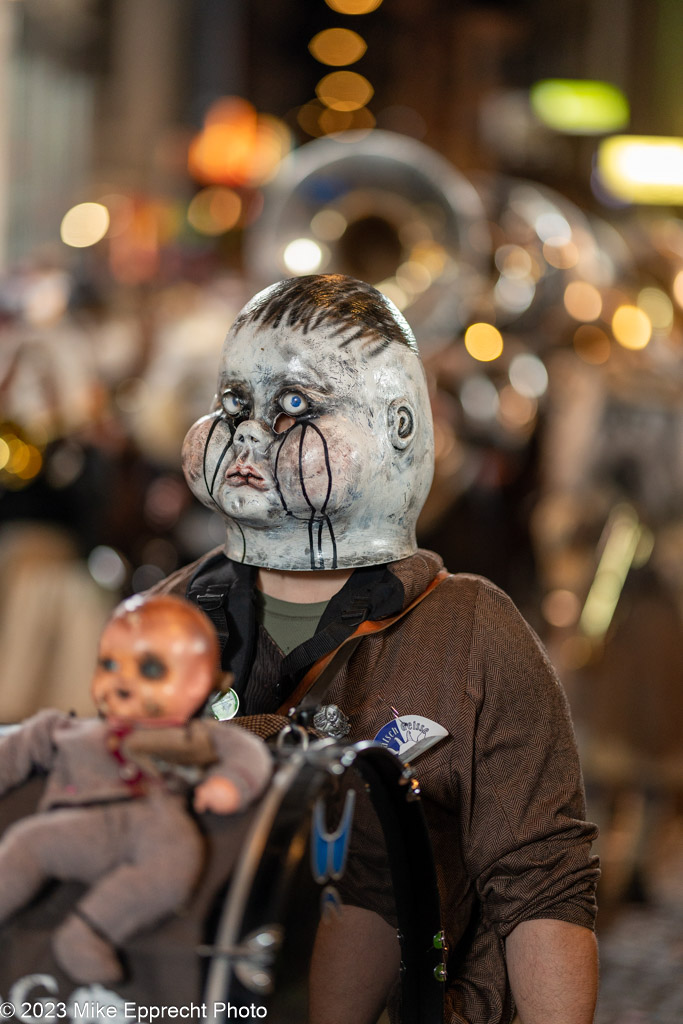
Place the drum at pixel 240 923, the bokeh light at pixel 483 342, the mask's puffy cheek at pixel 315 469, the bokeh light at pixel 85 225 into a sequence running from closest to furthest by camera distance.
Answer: the drum at pixel 240 923 → the mask's puffy cheek at pixel 315 469 → the bokeh light at pixel 483 342 → the bokeh light at pixel 85 225

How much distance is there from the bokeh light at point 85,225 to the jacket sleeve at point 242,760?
605 centimetres

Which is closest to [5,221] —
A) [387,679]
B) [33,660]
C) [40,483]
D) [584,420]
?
[40,483]

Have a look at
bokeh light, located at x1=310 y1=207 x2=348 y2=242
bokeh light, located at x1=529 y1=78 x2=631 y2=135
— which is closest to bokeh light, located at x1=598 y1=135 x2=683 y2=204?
bokeh light, located at x1=529 y1=78 x2=631 y2=135

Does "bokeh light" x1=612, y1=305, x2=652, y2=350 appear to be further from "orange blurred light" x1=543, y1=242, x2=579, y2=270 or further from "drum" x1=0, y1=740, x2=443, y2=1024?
"drum" x1=0, y1=740, x2=443, y2=1024

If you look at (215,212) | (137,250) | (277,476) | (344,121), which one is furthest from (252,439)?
(344,121)

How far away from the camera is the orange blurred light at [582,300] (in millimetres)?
6172

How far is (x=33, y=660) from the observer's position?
201 inches

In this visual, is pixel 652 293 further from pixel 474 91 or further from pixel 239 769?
pixel 239 769

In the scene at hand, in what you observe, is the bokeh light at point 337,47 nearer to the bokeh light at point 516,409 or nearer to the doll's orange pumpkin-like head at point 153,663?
the bokeh light at point 516,409

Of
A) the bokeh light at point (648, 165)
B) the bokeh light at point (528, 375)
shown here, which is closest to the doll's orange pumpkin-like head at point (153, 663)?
the bokeh light at point (528, 375)

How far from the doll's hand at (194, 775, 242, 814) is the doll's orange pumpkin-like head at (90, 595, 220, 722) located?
0.07 m

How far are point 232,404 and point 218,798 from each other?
1.86ft

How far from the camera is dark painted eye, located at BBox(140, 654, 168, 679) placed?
1100 mm

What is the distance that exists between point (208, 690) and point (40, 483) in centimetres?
429
